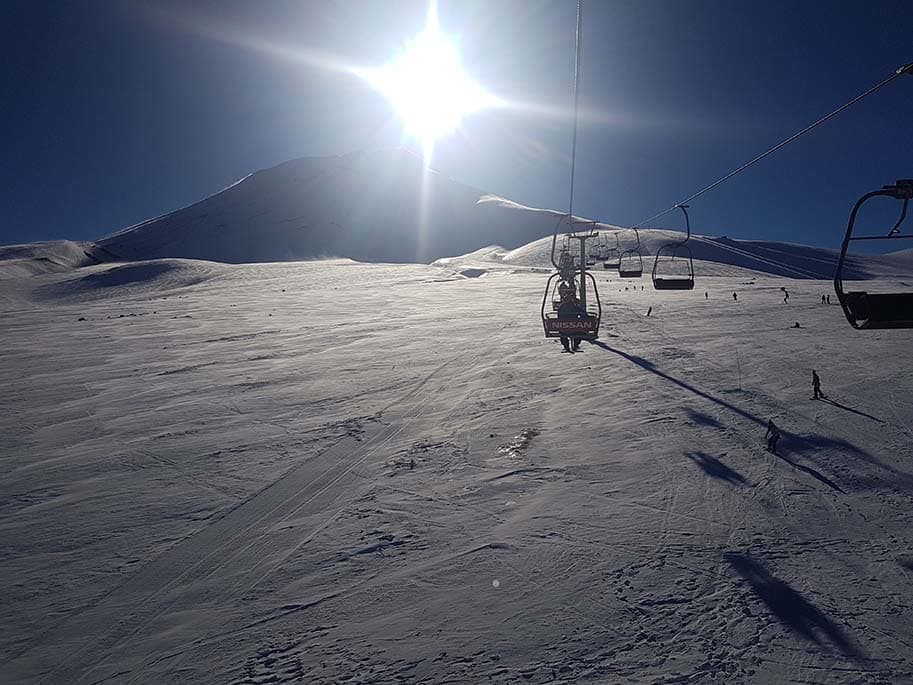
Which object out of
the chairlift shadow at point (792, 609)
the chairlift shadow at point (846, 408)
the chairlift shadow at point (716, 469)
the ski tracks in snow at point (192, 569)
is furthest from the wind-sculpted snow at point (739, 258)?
the ski tracks in snow at point (192, 569)

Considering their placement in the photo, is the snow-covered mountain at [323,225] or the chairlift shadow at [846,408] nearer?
the chairlift shadow at [846,408]

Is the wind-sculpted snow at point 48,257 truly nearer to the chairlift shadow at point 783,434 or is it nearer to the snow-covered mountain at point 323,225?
the snow-covered mountain at point 323,225

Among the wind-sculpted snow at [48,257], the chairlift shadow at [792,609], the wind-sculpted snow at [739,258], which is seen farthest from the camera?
the wind-sculpted snow at [739,258]

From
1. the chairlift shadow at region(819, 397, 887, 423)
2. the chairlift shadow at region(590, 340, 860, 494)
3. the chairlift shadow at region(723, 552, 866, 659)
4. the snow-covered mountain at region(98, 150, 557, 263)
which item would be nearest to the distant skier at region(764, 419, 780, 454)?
the chairlift shadow at region(590, 340, 860, 494)

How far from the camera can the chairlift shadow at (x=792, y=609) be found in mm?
4582

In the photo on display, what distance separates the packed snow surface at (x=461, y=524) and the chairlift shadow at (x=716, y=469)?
0.26 ft

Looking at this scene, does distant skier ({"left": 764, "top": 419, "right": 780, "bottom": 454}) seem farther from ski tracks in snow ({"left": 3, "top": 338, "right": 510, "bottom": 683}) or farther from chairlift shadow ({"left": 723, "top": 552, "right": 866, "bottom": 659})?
ski tracks in snow ({"left": 3, "top": 338, "right": 510, "bottom": 683})

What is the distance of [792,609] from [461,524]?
3.64m

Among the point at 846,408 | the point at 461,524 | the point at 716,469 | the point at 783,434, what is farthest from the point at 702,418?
the point at 461,524

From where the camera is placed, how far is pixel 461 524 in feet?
22.0

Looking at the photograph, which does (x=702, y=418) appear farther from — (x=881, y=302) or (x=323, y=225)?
(x=323, y=225)

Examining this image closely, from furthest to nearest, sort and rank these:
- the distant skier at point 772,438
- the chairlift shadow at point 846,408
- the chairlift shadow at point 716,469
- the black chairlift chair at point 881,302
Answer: the chairlift shadow at point 846,408
the distant skier at point 772,438
the chairlift shadow at point 716,469
the black chairlift chair at point 881,302

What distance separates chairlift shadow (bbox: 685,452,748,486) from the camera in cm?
778

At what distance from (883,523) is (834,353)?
1205cm
